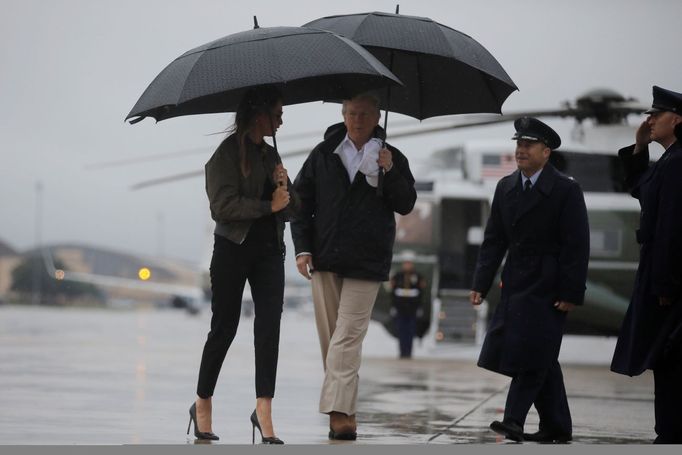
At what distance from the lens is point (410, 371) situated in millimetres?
16000

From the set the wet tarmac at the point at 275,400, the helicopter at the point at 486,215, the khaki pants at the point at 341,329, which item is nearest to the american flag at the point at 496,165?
the helicopter at the point at 486,215

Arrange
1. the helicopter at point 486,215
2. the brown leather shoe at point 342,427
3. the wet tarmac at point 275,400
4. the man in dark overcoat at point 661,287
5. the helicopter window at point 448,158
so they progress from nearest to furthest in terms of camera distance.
A: the man in dark overcoat at point 661,287 → the brown leather shoe at point 342,427 → the wet tarmac at point 275,400 → the helicopter at point 486,215 → the helicopter window at point 448,158

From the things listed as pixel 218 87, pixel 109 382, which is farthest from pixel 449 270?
pixel 218 87

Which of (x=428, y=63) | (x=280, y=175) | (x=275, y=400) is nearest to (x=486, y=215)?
(x=275, y=400)

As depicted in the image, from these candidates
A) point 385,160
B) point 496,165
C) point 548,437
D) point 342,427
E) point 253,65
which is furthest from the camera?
point 496,165

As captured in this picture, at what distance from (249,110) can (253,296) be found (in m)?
0.97

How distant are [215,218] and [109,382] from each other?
17.8ft

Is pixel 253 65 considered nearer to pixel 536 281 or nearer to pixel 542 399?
pixel 536 281

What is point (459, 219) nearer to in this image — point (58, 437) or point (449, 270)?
point (449, 270)

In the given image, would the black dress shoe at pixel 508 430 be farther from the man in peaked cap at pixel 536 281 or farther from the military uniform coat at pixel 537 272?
the military uniform coat at pixel 537 272

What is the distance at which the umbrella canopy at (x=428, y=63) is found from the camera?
8.16 m

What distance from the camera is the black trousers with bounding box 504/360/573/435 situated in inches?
313

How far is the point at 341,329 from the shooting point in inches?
310

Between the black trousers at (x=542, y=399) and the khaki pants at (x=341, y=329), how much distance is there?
895 mm
